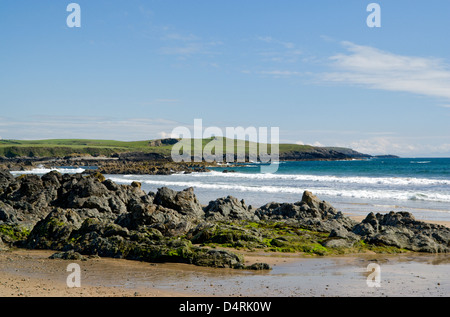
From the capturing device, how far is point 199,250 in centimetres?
1595

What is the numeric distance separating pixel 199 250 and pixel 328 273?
14.3 ft

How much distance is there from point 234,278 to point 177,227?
6.86 meters

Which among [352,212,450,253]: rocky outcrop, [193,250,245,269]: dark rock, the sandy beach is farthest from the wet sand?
[352,212,450,253]: rocky outcrop

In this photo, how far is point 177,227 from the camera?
64.8ft

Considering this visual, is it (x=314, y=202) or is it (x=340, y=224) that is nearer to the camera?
(x=340, y=224)

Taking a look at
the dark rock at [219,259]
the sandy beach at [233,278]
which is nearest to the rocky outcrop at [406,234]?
the sandy beach at [233,278]

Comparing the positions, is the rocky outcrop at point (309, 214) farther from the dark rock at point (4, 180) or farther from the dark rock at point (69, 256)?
the dark rock at point (4, 180)

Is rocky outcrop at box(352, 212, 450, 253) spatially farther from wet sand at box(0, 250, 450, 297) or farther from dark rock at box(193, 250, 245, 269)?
dark rock at box(193, 250, 245, 269)

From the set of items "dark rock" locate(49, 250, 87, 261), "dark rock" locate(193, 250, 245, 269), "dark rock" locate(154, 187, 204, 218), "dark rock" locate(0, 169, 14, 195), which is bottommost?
"dark rock" locate(49, 250, 87, 261)

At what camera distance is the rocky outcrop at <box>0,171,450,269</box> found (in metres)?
17.0

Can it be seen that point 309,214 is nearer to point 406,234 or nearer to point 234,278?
point 406,234

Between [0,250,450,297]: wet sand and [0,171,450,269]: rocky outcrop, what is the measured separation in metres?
1.05
